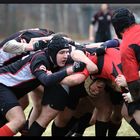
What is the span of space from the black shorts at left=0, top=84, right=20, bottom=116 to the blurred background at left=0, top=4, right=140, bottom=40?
1522 cm

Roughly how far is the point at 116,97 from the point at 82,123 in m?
0.76

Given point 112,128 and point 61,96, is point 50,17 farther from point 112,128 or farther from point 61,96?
point 61,96

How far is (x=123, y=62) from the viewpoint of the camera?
5.25 metres

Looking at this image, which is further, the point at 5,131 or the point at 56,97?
the point at 56,97

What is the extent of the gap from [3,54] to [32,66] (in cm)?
83

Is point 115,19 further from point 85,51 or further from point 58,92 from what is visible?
point 58,92

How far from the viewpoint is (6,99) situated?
567cm

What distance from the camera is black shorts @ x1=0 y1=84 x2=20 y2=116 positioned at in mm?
5637

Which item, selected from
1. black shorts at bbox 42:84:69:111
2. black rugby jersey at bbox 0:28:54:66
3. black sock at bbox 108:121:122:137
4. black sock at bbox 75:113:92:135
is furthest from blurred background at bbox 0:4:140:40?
black shorts at bbox 42:84:69:111

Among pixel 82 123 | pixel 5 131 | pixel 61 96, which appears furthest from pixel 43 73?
pixel 82 123

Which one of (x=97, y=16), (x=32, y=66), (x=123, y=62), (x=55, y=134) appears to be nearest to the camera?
(x=123, y=62)

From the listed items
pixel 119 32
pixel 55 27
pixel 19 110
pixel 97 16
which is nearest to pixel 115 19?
pixel 119 32

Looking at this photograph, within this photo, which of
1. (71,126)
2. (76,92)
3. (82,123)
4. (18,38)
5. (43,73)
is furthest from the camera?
(82,123)

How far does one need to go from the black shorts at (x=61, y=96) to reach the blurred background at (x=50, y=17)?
15.1 m
